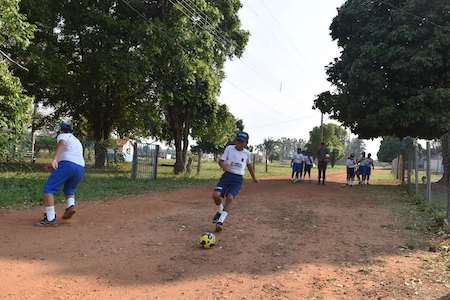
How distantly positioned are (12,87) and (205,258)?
1509cm

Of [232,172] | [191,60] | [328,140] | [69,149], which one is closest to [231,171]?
[232,172]

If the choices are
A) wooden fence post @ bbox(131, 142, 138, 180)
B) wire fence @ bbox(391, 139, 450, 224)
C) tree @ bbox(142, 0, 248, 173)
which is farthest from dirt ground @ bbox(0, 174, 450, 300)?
tree @ bbox(142, 0, 248, 173)

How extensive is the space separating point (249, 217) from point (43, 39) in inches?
763

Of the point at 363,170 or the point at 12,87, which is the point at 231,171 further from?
the point at 363,170

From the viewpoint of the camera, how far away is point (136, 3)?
27.6 metres

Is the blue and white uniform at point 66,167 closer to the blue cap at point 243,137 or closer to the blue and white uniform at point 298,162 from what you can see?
the blue cap at point 243,137

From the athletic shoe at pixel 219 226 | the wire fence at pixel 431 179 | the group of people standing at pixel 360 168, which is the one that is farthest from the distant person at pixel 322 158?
the athletic shoe at pixel 219 226

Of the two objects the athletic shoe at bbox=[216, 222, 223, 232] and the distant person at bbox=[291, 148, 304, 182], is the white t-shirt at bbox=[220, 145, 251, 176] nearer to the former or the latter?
the athletic shoe at bbox=[216, 222, 223, 232]

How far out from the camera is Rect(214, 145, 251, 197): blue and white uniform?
9.34m

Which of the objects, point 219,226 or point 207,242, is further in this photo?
point 219,226

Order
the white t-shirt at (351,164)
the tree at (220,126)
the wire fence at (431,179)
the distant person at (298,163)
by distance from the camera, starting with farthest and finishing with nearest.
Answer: the tree at (220,126)
the distant person at (298,163)
the white t-shirt at (351,164)
the wire fence at (431,179)

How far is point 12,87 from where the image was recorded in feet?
65.3

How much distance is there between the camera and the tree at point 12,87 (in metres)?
18.6

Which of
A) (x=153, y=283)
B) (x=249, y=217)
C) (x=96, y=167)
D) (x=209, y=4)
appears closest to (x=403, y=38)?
(x=209, y=4)
